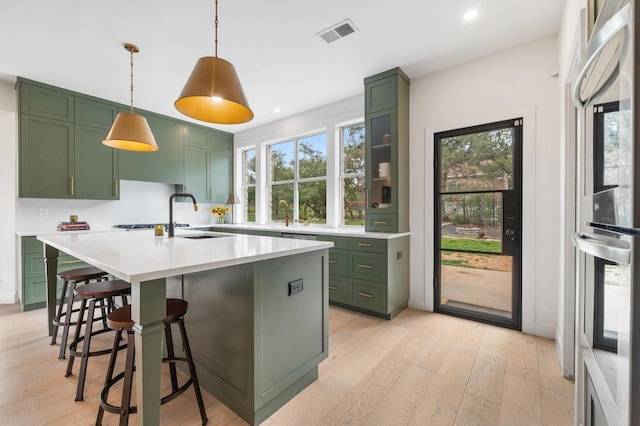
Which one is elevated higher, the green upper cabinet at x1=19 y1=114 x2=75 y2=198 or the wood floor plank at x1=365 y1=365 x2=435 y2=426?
the green upper cabinet at x1=19 y1=114 x2=75 y2=198

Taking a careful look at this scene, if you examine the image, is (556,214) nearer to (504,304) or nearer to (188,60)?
(504,304)

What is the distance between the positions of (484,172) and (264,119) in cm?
365

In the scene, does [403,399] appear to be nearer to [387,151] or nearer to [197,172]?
[387,151]

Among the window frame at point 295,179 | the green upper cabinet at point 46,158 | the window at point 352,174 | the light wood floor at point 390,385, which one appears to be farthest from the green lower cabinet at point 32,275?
the window at point 352,174

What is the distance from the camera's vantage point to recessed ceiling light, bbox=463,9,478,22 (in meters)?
Answer: 2.30

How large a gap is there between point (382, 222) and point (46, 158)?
4.37 metres

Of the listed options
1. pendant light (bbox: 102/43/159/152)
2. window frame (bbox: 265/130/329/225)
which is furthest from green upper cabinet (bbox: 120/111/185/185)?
pendant light (bbox: 102/43/159/152)

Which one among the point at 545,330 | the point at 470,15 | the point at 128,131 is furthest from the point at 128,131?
the point at 545,330

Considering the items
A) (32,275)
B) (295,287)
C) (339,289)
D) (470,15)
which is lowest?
(339,289)

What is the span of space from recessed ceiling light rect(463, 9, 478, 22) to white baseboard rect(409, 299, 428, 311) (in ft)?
9.35

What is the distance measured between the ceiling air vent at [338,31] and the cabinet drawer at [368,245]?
2.05 m

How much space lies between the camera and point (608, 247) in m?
0.76

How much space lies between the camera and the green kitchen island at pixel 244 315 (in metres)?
1.25

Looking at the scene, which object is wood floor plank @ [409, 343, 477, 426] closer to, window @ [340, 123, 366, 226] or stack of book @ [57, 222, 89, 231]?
window @ [340, 123, 366, 226]
